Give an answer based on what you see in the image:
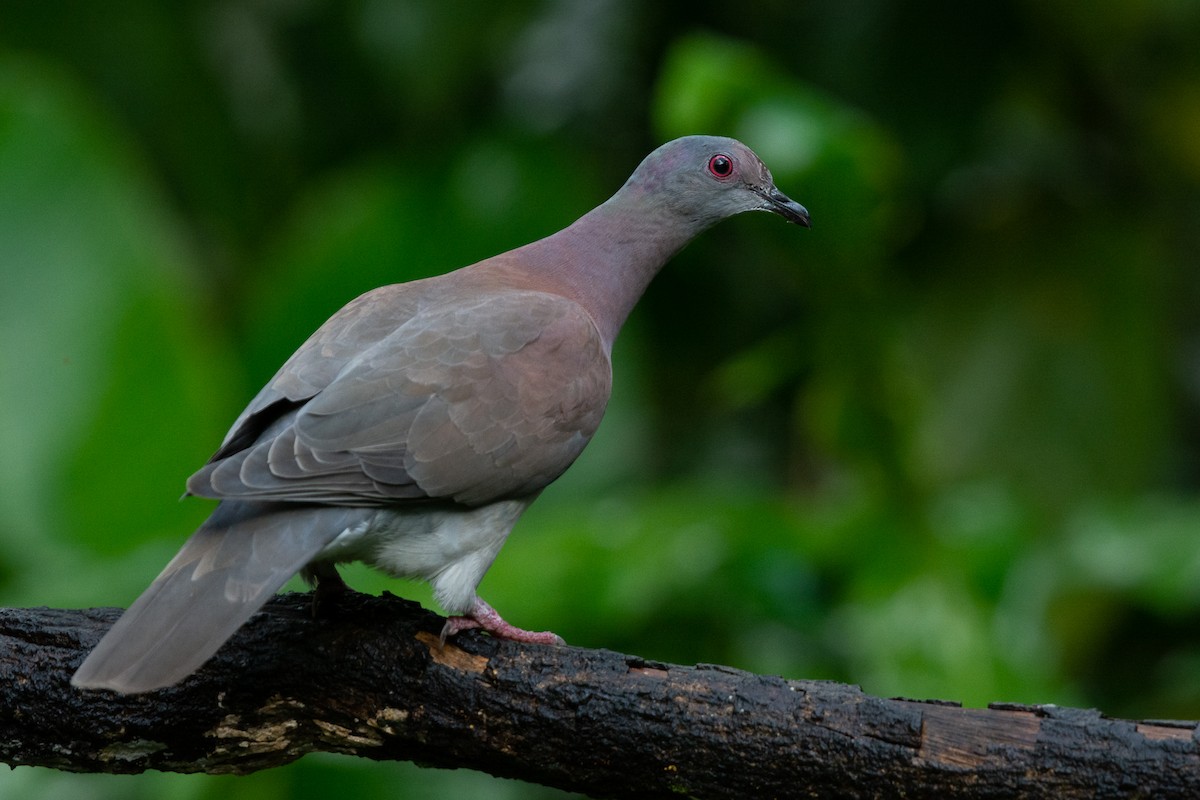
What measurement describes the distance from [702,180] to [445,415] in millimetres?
958

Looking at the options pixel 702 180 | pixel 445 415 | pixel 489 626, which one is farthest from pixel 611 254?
pixel 489 626

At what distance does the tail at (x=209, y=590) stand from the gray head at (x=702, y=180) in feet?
3.77

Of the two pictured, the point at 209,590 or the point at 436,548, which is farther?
the point at 436,548

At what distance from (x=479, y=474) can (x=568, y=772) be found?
59 centimetres

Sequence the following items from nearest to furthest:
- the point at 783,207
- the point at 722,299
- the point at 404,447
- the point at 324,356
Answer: the point at 404,447
the point at 324,356
the point at 783,207
the point at 722,299

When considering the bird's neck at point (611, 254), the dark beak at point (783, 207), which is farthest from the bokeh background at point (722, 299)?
the bird's neck at point (611, 254)

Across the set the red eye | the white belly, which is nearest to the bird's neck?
the red eye

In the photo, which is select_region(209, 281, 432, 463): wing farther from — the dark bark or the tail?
the dark bark

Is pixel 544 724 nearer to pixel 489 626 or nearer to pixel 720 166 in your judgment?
pixel 489 626

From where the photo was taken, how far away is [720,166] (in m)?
3.28

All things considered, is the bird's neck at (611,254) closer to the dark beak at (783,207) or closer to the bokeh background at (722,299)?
the dark beak at (783,207)

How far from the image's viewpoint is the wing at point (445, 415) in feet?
8.18

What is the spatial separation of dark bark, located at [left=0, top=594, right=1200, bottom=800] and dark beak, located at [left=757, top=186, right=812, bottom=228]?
130cm

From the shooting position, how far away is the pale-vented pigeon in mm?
2320
